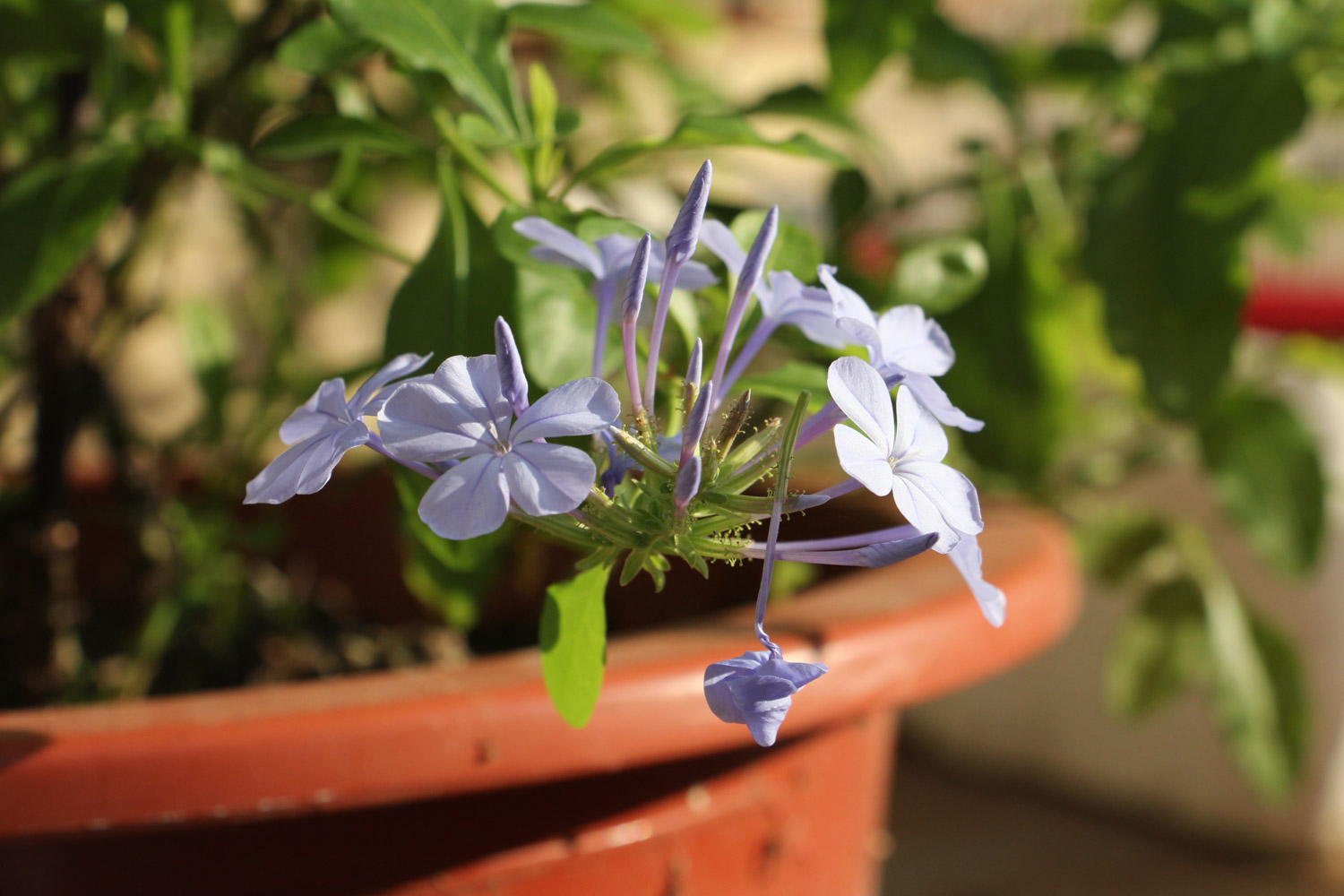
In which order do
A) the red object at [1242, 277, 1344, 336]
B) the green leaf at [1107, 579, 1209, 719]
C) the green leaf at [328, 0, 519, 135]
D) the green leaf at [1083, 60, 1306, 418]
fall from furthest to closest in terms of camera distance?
the red object at [1242, 277, 1344, 336] → the green leaf at [1107, 579, 1209, 719] → the green leaf at [1083, 60, 1306, 418] → the green leaf at [328, 0, 519, 135]

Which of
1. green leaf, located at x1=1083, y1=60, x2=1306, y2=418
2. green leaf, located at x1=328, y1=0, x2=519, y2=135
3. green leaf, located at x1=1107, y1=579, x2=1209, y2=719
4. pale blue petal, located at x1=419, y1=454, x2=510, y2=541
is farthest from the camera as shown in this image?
green leaf, located at x1=1107, y1=579, x2=1209, y2=719

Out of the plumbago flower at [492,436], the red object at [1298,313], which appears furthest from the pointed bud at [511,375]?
the red object at [1298,313]

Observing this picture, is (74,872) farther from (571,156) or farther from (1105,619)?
(1105,619)

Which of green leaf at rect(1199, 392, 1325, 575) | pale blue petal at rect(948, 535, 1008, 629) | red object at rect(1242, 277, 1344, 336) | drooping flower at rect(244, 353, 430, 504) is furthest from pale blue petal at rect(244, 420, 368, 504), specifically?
red object at rect(1242, 277, 1344, 336)

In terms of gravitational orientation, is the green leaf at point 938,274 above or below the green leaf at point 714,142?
below

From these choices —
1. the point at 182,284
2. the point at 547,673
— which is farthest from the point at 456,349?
the point at 182,284

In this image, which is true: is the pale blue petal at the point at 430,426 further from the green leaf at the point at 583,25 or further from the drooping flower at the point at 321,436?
the green leaf at the point at 583,25

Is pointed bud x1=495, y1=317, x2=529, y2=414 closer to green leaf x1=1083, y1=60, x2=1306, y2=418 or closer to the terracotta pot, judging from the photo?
the terracotta pot
